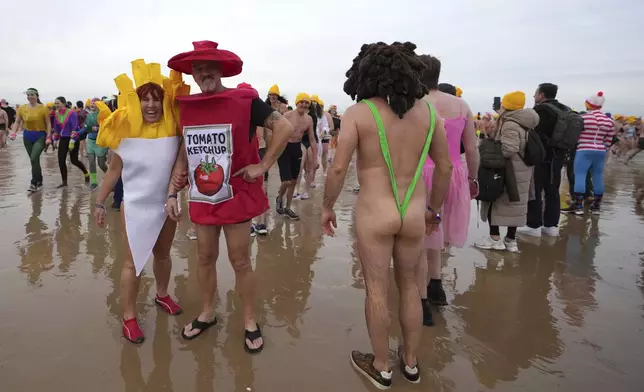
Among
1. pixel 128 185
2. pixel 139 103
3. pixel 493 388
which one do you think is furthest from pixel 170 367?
pixel 493 388

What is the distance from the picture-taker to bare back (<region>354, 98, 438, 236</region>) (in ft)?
7.34

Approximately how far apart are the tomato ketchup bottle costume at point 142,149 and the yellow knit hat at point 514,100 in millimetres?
3509

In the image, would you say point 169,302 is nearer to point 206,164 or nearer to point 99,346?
point 99,346

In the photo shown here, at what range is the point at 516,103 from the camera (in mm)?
4570

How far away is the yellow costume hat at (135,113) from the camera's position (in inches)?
105

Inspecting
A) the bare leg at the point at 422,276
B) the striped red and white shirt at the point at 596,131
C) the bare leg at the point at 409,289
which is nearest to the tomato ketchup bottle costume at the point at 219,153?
the bare leg at the point at 409,289

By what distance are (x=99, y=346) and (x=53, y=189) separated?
6.79 m

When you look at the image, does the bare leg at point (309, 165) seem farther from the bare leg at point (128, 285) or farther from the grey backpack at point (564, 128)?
the bare leg at point (128, 285)

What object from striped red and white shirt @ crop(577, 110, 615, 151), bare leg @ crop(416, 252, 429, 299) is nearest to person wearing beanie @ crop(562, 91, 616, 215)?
striped red and white shirt @ crop(577, 110, 615, 151)

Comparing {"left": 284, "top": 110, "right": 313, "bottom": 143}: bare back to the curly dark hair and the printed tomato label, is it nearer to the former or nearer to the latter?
the printed tomato label

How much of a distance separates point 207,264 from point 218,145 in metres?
0.90

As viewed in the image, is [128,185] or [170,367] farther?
[128,185]

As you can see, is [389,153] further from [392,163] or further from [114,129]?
[114,129]

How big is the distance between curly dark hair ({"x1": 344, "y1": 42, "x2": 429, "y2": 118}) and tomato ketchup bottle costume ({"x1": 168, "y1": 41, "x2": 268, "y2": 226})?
80cm
